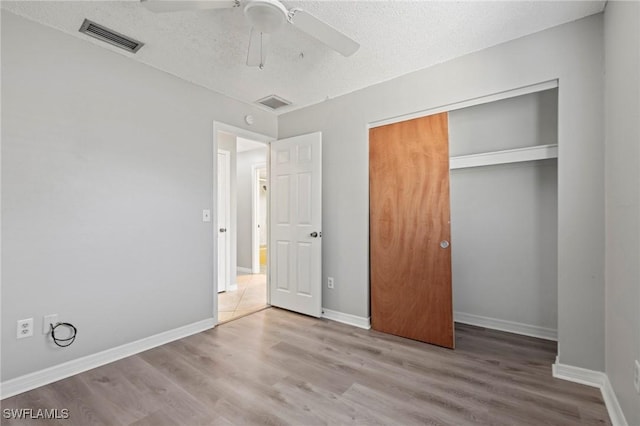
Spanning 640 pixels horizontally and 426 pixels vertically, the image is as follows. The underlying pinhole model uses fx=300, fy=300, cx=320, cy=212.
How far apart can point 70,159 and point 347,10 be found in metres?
2.23

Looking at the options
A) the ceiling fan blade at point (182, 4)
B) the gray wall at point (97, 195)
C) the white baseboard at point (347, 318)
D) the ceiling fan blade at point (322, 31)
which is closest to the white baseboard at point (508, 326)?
the white baseboard at point (347, 318)

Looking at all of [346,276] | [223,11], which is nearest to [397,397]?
[346,276]

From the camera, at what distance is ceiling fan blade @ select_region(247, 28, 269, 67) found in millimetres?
1890

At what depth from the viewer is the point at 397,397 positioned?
189 cm

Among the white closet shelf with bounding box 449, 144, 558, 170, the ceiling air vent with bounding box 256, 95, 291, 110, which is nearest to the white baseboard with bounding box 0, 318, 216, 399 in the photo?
the ceiling air vent with bounding box 256, 95, 291, 110

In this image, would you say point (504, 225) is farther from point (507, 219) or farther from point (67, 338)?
point (67, 338)

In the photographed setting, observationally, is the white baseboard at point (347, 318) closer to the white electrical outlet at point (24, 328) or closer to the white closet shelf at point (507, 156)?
the white closet shelf at point (507, 156)

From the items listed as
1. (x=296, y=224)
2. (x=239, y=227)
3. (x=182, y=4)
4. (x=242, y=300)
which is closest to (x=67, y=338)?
(x=242, y=300)

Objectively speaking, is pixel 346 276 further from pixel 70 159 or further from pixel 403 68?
pixel 70 159

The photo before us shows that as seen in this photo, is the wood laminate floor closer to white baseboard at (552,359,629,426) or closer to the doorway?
white baseboard at (552,359,629,426)

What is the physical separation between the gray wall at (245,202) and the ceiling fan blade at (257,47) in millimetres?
3928

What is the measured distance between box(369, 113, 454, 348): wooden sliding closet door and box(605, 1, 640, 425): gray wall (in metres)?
1.01

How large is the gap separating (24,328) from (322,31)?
2.71 m

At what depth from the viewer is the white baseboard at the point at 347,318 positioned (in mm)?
3078
